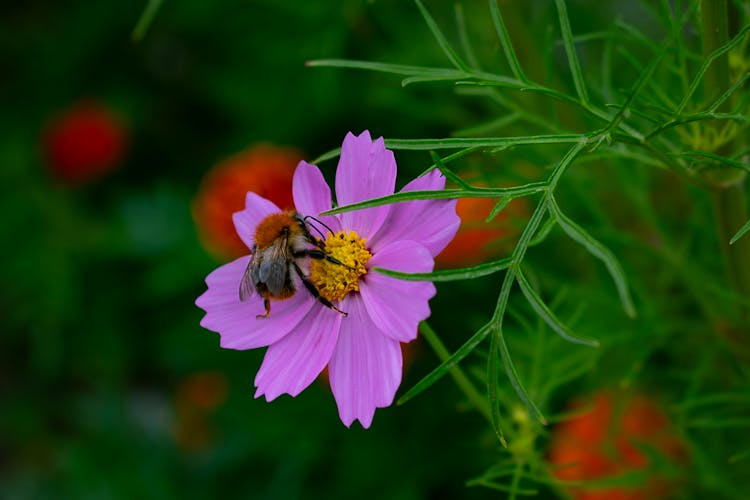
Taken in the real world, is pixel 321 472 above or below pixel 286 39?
below

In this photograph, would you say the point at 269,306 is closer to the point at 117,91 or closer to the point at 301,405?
the point at 301,405

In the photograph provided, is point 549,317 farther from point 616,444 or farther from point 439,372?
point 616,444

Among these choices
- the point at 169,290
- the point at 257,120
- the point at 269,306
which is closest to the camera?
the point at 269,306

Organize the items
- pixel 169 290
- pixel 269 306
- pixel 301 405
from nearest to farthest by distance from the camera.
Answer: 1. pixel 269 306
2. pixel 301 405
3. pixel 169 290

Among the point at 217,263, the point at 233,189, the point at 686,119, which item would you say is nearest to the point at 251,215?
the point at 686,119

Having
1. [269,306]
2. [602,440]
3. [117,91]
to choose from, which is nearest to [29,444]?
[117,91]

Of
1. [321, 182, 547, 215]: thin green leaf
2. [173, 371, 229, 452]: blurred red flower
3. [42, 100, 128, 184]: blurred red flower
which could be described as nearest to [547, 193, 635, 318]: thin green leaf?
[321, 182, 547, 215]: thin green leaf

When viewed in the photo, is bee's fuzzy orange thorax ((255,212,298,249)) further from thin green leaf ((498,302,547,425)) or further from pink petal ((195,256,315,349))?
thin green leaf ((498,302,547,425))

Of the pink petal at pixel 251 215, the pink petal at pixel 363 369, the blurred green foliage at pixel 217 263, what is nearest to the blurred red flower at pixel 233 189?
the blurred green foliage at pixel 217 263

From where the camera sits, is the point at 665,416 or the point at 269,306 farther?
the point at 665,416
